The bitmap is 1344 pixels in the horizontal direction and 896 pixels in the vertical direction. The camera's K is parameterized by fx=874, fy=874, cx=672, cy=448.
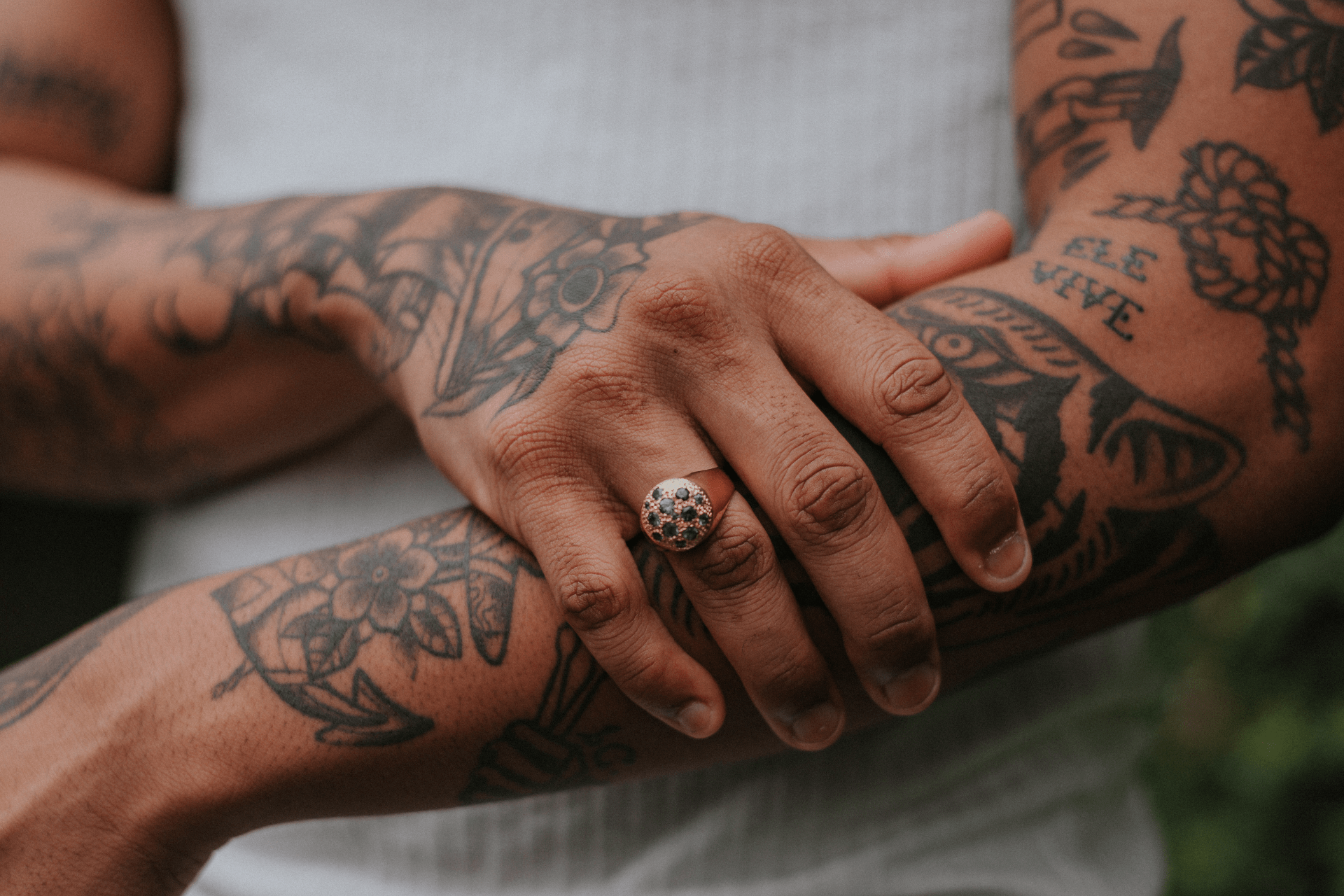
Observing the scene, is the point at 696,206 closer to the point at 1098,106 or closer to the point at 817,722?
the point at 1098,106

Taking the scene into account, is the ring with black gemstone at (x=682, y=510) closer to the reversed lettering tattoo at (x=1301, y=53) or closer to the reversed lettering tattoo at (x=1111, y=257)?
the reversed lettering tattoo at (x=1111, y=257)

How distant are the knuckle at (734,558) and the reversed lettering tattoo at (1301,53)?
0.66 m

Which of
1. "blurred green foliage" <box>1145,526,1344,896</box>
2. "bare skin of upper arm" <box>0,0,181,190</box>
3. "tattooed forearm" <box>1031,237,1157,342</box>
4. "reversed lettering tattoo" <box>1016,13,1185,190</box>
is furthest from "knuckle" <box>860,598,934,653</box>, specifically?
→ "blurred green foliage" <box>1145,526,1344,896</box>

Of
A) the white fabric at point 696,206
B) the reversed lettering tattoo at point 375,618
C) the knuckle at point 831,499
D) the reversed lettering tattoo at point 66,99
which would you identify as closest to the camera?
the knuckle at point 831,499

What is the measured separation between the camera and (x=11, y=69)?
4.18 feet

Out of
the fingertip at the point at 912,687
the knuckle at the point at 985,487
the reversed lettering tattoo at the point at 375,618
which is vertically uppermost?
the knuckle at the point at 985,487

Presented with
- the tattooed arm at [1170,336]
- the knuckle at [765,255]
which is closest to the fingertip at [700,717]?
the tattooed arm at [1170,336]

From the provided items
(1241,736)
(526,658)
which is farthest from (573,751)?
(1241,736)

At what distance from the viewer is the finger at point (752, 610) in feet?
2.30

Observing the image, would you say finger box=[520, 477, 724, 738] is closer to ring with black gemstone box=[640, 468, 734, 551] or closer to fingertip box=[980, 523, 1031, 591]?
ring with black gemstone box=[640, 468, 734, 551]

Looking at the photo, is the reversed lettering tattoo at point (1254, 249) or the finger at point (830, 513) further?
the reversed lettering tattoo at point (1254, 249)

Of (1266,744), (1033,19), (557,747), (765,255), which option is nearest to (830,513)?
(765,255)

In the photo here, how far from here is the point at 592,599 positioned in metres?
0.69

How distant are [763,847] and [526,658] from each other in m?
0.46
